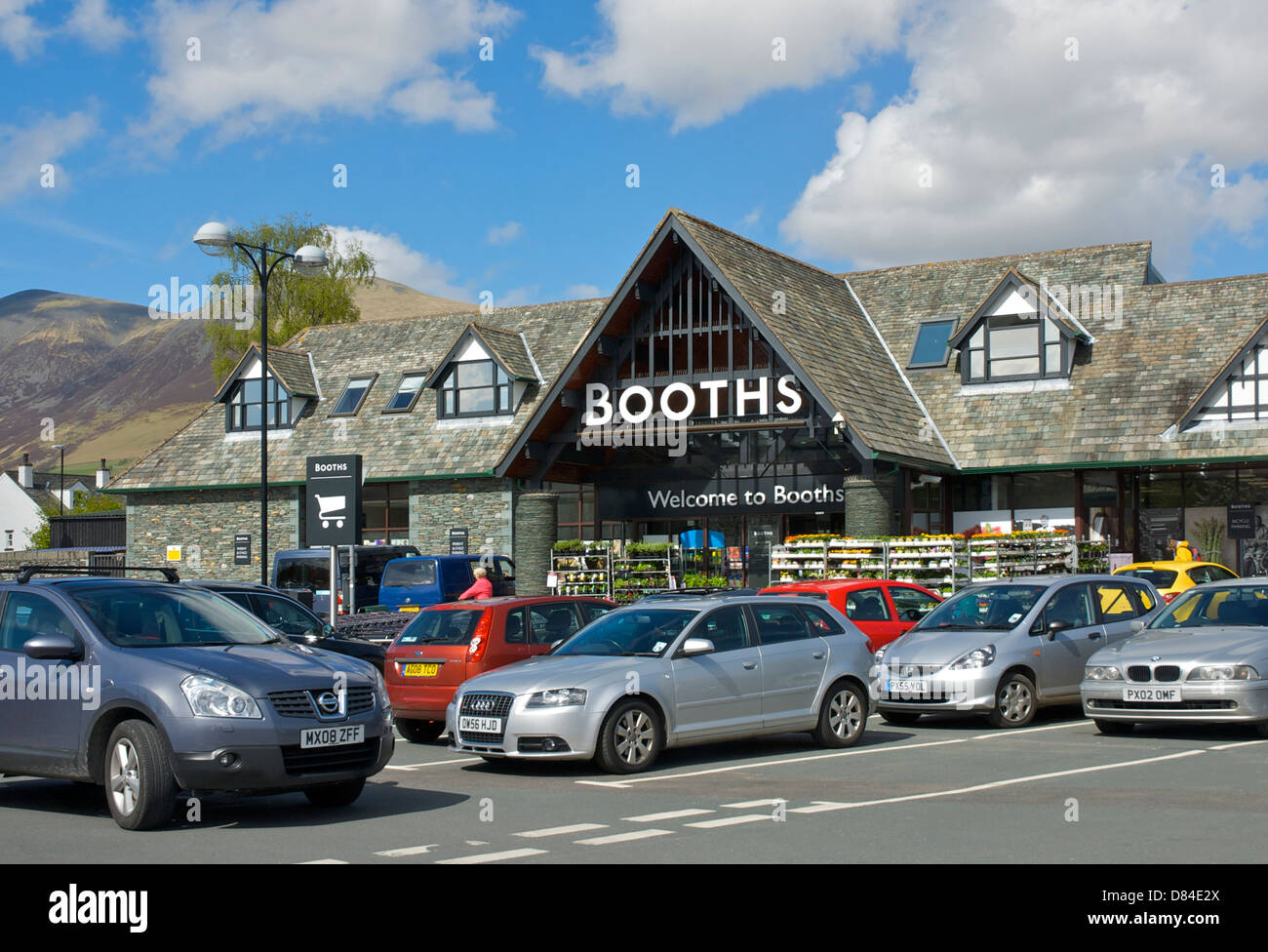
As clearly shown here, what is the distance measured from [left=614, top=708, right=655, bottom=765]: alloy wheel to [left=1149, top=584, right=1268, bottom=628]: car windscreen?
20.8ft

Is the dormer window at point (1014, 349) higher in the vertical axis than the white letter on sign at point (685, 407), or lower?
higher

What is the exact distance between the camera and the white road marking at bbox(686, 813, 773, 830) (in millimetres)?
9547

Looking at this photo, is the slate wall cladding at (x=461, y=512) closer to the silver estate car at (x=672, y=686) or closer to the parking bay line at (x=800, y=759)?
the parking bay line at (x=800, y=759)

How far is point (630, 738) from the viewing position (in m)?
12.5

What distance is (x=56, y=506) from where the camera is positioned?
99.8 metres

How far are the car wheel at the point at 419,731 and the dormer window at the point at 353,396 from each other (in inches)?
859

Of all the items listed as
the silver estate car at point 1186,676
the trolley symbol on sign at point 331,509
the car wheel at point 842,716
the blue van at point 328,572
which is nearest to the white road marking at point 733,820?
the car wheel at point 842,716

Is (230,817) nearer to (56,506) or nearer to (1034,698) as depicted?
(1034,698)

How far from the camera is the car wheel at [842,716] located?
1408cm

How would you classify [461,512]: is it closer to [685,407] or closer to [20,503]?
[685,407]

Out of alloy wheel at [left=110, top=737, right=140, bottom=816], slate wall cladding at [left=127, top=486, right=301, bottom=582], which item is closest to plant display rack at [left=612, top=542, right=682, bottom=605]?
slate wall cladding at [left=127, top=486, right=301, bottom=582]

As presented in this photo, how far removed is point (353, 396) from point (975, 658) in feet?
84.3

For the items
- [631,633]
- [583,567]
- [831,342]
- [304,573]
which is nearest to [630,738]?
[631,633]

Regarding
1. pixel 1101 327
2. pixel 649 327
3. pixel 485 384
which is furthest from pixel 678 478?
→ pixel 1101 327
